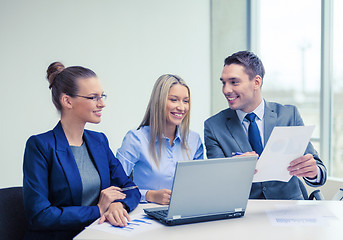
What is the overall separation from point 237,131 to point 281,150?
0.68m

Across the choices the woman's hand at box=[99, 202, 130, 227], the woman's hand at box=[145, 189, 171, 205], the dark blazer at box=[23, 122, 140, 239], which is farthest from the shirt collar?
the woman's hand at box=[99, 202, 130, 227]

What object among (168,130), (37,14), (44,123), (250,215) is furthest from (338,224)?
(37,14)

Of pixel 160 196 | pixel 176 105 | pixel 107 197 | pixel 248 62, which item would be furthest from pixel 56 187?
pixel 248 62

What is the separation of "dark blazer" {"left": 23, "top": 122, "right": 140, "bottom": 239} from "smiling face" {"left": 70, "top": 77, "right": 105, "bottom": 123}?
11cm

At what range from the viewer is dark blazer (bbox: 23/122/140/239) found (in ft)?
5.78

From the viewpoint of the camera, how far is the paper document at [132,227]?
161cm

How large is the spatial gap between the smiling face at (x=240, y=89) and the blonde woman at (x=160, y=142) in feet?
0.94

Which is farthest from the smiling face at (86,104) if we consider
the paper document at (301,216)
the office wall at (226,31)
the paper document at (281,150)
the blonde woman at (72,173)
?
the office wall at (226,31)

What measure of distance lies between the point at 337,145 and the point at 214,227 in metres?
2.84

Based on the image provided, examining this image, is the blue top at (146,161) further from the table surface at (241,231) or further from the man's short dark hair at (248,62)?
the table surface at (241,231)

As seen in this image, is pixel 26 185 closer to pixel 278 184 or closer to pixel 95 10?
pixel 278 184

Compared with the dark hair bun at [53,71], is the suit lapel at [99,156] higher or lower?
lower

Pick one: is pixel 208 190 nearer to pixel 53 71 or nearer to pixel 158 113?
pixel 158 113

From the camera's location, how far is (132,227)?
1.66 metres
